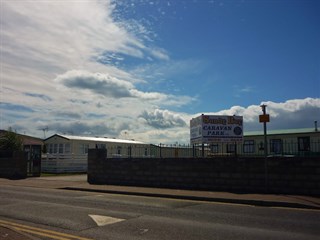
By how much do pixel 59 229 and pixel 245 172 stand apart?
31.2 ft

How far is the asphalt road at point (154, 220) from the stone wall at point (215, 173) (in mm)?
3359

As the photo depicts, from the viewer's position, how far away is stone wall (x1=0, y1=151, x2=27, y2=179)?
27781 millimetres

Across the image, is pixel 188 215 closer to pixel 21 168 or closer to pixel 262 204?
pixel 262 204

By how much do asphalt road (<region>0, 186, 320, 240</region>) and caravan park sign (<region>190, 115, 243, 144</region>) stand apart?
7092 millimetres

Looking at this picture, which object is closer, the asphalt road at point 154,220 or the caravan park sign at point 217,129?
the asphalt road at point 154,220

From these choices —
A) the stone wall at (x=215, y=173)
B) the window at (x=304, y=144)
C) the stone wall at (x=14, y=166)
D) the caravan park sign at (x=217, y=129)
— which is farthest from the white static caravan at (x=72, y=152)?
the window at (x=304, y=144)

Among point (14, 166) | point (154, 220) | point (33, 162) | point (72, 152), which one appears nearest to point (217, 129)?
point (154, 220)

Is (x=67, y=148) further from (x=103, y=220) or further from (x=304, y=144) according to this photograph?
(x=103, y=220)

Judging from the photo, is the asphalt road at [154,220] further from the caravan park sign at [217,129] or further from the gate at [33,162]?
the gate at [33,162]

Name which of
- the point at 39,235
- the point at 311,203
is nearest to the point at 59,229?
the point at 39,235

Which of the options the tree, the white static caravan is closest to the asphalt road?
the white static caravan

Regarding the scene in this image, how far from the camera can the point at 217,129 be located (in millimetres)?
20203

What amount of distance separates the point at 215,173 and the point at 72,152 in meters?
27.9

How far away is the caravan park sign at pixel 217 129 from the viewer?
19984 mm
